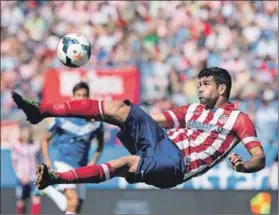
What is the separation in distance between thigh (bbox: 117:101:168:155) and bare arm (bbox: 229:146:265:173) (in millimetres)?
734

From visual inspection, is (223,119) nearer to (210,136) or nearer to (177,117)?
(210,136)

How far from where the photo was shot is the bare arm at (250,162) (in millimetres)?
6828

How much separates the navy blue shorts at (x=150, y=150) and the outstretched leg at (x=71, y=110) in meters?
0.18

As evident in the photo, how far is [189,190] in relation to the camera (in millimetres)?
12391

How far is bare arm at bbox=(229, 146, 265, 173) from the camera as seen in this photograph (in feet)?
22.4

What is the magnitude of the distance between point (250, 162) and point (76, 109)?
155 centimetres

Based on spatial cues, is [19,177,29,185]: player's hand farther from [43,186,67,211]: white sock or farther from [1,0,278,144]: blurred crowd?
[1,0,278,144]: blurred crowd

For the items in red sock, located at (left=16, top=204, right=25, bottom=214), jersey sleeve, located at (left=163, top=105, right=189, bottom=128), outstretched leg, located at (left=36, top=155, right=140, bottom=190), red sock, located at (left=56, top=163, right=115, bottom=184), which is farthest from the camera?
red sock, located at (left=16, top=204, right=25, bottom=214)

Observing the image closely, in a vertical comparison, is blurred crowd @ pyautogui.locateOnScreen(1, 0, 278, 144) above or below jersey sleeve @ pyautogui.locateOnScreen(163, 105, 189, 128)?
above

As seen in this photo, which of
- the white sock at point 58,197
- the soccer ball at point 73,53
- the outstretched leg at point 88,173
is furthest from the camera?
the white sock at point 58,197

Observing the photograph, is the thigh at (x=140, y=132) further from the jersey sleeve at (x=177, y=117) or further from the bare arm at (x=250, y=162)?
the bare arm at (x=250, y=162)

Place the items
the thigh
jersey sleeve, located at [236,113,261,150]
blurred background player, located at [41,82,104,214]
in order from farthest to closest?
blurred background player, located at [41,82,104,214] → jersey sleeve, located at [236,113,261,150] → the thigh

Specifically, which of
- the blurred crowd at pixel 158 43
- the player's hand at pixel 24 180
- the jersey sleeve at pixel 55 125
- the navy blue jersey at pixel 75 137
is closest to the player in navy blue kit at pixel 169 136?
the navy blue jersey at pixel 75 137

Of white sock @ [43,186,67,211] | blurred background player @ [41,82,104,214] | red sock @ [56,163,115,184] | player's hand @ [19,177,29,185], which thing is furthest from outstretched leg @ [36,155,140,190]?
player's hand @ [19,177,29,185]
